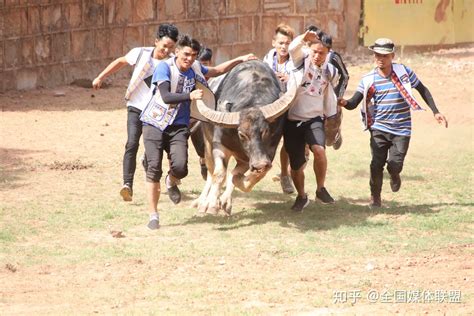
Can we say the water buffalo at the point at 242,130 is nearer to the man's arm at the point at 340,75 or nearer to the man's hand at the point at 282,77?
the man's hand at the point at 282,77

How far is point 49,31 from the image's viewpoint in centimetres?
1961

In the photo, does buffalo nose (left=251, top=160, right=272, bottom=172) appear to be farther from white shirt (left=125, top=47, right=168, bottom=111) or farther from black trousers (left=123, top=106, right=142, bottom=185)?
black trousers (left=123, top=106, right=142, bottom=185)

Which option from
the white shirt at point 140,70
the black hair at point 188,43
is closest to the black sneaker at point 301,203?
the white shirt at point 140,70

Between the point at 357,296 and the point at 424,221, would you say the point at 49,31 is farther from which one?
the point at 357,296

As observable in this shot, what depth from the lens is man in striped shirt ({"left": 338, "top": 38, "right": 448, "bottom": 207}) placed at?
10195 millimetres

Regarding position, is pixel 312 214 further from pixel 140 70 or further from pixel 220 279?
pixel 220 279

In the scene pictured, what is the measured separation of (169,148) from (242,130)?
721 mm

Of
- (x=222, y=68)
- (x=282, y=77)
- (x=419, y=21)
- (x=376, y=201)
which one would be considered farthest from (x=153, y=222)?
(x=419, y=21)

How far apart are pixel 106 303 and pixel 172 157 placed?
2674mm

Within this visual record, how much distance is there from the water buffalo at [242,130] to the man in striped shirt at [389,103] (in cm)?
79

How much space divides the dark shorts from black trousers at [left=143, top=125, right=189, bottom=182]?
1135 millimetres

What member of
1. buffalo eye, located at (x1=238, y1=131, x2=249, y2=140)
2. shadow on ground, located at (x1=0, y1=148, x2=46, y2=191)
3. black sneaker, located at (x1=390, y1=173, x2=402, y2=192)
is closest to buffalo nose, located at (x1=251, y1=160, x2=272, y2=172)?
buffalo eye, located at (x1=238, y1=131, x2=249, y2=140)

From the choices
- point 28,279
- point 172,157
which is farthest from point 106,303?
point 172,157

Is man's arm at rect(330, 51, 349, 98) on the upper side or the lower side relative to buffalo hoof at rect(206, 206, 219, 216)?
upper
